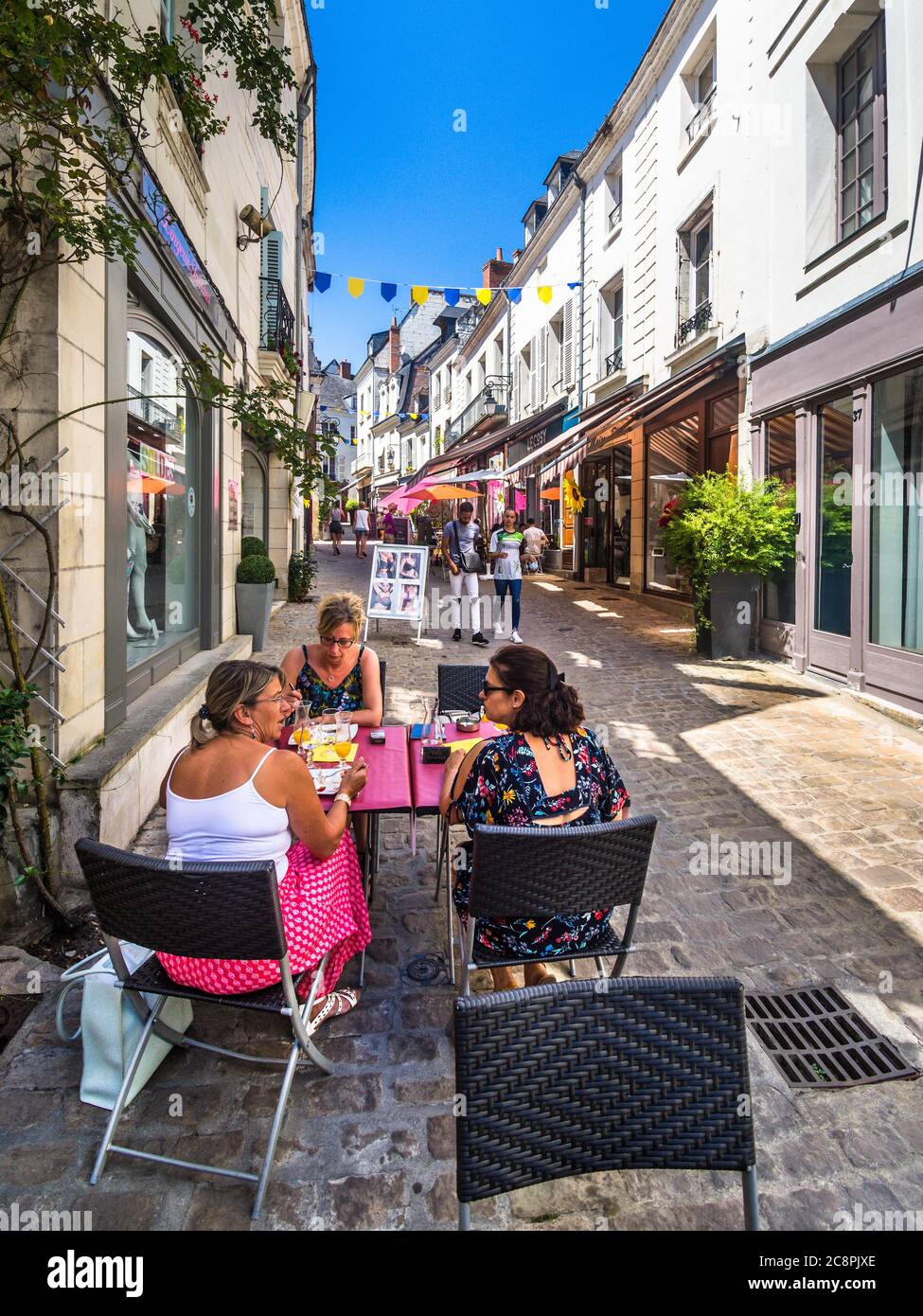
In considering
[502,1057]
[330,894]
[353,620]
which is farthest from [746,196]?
[502,1057]

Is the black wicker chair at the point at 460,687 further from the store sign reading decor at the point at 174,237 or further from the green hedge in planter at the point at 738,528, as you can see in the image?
the green hedge in planter at the point at 738,528

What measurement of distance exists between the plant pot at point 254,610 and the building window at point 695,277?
7788 millimetres

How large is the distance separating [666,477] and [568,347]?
775cm

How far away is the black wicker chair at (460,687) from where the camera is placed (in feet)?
15.4

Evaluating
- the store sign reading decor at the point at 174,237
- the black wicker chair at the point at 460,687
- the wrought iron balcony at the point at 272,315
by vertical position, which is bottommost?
the black wicker chair at the point at 460,687

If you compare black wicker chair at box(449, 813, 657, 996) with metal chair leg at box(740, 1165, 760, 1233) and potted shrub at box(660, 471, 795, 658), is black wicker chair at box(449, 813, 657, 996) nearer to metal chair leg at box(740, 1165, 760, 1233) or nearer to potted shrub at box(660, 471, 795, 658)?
metal chair leg at box(740, 1165, 760, 1233)

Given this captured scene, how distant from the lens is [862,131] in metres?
8.10

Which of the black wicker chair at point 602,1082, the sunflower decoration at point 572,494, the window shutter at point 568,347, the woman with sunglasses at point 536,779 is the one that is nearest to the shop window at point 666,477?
the sunflower decoration at point 572,494

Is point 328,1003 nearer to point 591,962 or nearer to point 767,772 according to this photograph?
point 591,962

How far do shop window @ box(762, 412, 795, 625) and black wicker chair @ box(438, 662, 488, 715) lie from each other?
6065 mm

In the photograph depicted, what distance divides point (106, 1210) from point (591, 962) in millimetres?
2059

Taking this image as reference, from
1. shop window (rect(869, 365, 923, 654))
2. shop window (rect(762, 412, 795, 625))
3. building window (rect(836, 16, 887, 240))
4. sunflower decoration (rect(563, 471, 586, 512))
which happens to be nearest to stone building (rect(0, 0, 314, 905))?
building window (rect(836, 16, 887, 240))

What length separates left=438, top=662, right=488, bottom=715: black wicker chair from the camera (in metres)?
4.68

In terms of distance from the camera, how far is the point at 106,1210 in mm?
2105
